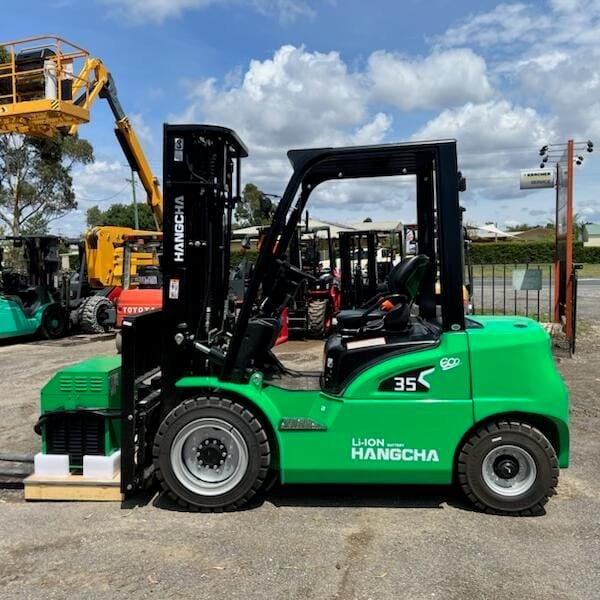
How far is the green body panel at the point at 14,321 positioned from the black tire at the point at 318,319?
6.33m

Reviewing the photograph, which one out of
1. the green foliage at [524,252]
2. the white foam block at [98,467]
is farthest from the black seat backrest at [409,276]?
the green foliage at [524,252]

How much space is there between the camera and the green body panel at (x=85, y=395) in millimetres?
4512

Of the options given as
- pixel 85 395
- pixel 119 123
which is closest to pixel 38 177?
pixel 119 123

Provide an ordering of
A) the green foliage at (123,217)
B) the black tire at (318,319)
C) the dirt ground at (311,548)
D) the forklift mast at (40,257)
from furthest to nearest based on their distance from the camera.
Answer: the green foliage at (123,217), the forklift mast at (40,257), the black tire at (318,319), the dirt ground at (311,548)

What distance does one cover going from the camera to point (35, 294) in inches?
566

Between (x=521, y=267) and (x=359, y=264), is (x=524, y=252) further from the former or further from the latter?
(x=359, y=264)

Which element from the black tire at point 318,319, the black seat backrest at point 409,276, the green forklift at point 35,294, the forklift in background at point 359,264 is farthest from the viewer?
the forklift in background at point 359,264

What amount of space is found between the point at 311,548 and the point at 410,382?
1235 millimetres

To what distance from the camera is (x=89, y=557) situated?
363cm

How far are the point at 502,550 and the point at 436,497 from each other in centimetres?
85

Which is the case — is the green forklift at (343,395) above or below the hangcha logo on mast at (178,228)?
below

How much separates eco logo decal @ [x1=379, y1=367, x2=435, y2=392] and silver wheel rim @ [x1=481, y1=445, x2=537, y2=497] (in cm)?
66

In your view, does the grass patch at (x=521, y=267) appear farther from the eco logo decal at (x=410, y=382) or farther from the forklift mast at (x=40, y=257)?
the eco logo decal at (x=410, y=382)

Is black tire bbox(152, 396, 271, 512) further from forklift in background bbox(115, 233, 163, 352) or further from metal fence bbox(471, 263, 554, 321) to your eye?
metal fence bbox(471, 263, 554, 321)
